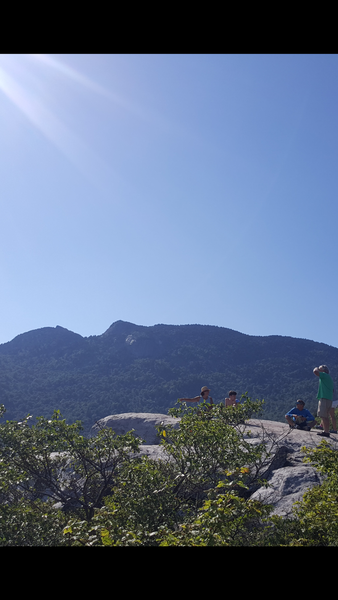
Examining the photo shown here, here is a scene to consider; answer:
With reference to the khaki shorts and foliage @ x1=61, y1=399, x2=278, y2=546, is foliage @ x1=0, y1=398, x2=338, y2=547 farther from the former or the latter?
the khaki shorts

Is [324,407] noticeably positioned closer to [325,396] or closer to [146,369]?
[325,396]

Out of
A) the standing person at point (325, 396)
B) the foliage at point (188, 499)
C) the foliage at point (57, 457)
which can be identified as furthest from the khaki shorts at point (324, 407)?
the foliage at point (57, 457)

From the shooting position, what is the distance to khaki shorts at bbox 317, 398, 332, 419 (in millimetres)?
8953

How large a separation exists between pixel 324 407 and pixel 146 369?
265 feet

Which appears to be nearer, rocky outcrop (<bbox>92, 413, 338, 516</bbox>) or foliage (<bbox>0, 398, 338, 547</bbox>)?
foliage (<bbox>0, 398, 338, 547</bbox>)

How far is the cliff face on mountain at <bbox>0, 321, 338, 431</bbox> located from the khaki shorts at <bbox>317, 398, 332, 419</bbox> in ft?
147

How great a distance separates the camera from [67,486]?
7281 mm

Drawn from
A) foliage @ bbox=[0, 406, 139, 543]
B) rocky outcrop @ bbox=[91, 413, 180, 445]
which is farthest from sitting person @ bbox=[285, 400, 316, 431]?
foliage @ bbox=[0, 406, 139, 543]

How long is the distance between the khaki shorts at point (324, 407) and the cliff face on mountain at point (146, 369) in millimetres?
44902

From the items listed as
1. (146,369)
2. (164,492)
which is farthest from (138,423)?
(146,369)

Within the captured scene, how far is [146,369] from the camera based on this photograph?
289 feet
